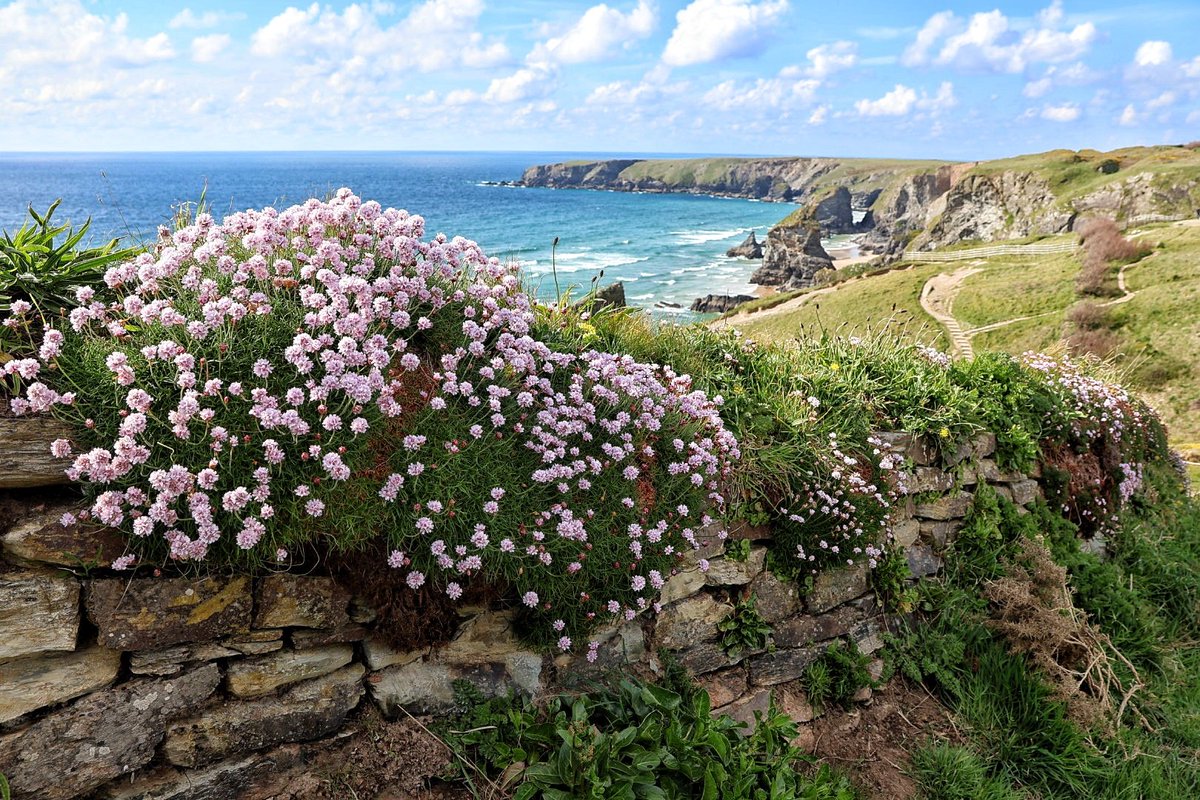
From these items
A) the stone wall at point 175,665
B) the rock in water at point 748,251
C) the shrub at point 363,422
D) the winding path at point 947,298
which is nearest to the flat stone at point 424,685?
the stone wall at point 175,665

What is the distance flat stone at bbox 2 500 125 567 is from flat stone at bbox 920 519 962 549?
6.12 meters

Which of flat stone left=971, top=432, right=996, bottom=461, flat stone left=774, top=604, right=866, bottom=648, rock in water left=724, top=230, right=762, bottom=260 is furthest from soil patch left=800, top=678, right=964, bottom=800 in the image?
rock in water left=724, top=230, right=762, bottom=260

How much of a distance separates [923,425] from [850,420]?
757mm

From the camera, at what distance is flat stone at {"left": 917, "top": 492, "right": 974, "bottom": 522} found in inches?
247

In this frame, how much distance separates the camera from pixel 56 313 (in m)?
3.86

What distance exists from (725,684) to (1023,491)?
4.23 meters

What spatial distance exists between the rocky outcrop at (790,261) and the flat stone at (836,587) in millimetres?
74000

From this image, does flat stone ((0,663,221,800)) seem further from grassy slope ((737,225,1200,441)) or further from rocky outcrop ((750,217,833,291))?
rocky outcrop ((750,217,833,291))

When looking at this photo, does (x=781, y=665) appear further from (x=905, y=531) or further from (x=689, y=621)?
(x=905, y=531)

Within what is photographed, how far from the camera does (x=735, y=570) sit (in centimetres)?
496

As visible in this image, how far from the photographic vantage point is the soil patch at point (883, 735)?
491cm

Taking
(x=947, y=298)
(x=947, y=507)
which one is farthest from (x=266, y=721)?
(x=947, y=298)

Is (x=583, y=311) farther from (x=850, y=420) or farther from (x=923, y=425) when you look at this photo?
(x=923, y=425)

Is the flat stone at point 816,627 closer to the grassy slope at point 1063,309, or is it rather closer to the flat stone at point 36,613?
the flat stone at point 36,613
